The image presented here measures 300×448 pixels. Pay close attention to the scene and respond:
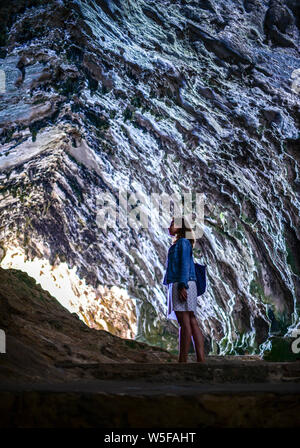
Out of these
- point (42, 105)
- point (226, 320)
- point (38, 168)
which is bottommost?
point (226, 320)

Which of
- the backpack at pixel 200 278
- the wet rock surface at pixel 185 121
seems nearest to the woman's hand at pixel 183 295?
the backpack at pixel 200 278

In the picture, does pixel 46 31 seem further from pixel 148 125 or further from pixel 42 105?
pixel 148 125

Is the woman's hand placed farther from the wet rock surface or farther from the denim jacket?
the wet rock surface

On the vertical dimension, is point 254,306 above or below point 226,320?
above

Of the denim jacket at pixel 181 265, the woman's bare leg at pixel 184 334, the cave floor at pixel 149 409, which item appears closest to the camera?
the cave floor at pixel 149 409

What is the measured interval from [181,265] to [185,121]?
15.8 ft

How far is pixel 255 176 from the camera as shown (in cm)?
870

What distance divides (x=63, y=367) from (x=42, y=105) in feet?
19.6

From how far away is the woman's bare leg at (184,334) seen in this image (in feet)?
13.4

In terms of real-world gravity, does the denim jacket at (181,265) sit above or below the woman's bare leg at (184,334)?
above

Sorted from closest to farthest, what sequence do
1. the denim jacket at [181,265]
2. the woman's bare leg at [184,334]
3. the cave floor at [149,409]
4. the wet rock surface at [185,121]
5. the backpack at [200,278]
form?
the cave floor at [149,409], the woman's bare leg at [184,334], the denim jacket at [181,265], the backpack at [200,278], the wet rock surface at [185,121]

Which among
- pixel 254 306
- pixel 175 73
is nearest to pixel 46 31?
pixel 175 73

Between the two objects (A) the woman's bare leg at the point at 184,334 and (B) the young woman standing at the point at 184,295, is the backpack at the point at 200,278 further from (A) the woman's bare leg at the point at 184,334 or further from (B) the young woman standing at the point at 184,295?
(A) the woman's bare leg at the point at 184,334
